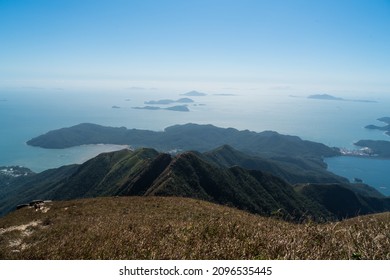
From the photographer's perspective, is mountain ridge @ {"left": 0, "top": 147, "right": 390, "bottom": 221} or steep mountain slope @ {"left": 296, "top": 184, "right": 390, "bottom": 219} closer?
mountain ridge @ {"left": 0, "top": 147, "right": 390, "bottom": 221}

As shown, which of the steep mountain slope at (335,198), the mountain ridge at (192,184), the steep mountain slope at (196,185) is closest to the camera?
the steep mountain slope at (196,185)

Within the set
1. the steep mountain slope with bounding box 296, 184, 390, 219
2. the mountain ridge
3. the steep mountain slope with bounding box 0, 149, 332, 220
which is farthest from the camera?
the steep mountain slope with bounding box 296, 184, 390, 219

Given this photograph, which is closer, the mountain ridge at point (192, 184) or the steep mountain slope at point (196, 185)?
the steep mountain slope at point (196, 185)

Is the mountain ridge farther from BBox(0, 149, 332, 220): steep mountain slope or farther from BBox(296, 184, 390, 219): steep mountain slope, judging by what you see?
BBox(296, 184, 390, 219): steep mountain slope

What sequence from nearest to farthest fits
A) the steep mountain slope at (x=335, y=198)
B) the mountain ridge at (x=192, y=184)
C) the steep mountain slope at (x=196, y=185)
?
1. the steep mountain slope at (x=196, y=185)
2. the mountain ridge at (x=192, y=184)
3. the steep mountain slope at (x=335, y=198)

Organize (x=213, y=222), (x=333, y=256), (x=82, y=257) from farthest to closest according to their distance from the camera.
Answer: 1. (x=213, y=222)
2. (x=82, y=257)
3. (x=333, y=256)

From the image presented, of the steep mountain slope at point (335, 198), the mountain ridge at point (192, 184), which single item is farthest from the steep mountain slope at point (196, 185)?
the steep mountain slope at point (335, 198)

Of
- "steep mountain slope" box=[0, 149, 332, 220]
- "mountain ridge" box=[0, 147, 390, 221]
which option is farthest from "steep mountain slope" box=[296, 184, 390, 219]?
"steep mountain slope" box=[0, 149, 332, 220]

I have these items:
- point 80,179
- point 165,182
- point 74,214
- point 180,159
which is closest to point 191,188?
point 165,182

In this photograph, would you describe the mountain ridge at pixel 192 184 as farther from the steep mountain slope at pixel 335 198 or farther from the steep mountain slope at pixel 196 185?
the steep mountain slope at pixel 335 198

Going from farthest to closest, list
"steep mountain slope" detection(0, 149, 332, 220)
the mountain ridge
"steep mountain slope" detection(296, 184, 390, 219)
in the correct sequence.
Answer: "steep mountain slope" detection(296, 184, 390, 219) < the mountain ridge < "steep mountain slope" detection(0, 149, 332, 220)
